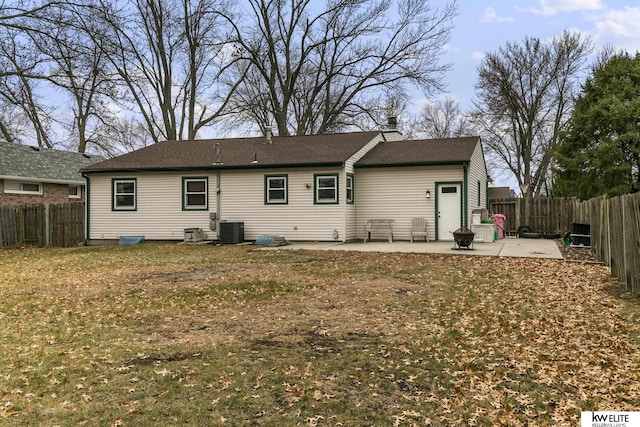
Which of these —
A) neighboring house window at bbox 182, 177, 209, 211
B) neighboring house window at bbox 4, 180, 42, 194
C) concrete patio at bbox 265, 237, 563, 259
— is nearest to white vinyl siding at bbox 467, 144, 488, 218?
concrete patio at bbox 265, 237, 563, 259

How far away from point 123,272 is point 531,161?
32659mm

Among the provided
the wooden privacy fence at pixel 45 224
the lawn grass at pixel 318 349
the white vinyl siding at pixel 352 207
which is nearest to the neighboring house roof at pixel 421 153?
the white vinyl siding at pixel 352 207

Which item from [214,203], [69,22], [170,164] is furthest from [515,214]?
[69,22]

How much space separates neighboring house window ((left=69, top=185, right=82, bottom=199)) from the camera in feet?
96.0

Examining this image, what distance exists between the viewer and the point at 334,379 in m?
4.64

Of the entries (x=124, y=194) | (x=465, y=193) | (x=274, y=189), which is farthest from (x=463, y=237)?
(x=124, y=194)

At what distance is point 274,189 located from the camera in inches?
768

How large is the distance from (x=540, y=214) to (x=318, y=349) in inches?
804

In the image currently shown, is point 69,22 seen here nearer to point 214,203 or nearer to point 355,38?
point 214,203

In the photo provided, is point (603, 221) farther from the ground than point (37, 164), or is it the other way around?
point (37, 164)

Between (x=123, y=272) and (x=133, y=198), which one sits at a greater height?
(x=133, y=198)

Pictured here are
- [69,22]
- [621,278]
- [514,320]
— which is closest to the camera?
[514,320]

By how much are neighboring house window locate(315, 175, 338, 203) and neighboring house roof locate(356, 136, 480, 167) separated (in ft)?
4.40

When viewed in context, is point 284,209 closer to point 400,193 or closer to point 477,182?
point 400,193
